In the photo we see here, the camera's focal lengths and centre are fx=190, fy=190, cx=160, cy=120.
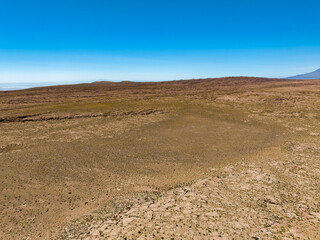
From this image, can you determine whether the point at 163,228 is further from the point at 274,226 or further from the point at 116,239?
the point at 274,226

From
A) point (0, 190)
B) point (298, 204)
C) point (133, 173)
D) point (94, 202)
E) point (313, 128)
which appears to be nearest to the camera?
point (298, 204)

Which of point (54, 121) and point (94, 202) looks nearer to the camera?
point (94, 202)

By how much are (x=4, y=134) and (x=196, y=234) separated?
2402cm

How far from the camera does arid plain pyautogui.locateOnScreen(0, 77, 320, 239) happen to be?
24.4ft

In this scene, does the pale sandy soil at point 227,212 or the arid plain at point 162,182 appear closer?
the pale sandy soil at point 227,212

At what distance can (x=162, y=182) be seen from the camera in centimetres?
1120

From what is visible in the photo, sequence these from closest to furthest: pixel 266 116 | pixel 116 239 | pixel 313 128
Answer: pixel 116 239 → pixel 313 128 → pixel 266 116

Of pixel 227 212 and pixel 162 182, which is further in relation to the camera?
pixel 162 182

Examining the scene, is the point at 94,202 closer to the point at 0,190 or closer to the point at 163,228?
the point at 163,228

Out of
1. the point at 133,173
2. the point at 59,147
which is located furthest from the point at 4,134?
the point at 133,173

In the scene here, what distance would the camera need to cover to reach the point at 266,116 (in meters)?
27.4

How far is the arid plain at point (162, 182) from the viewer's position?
745cm

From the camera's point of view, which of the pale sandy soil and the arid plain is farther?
the arid plain

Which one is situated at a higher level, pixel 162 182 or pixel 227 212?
pixel 227 212
